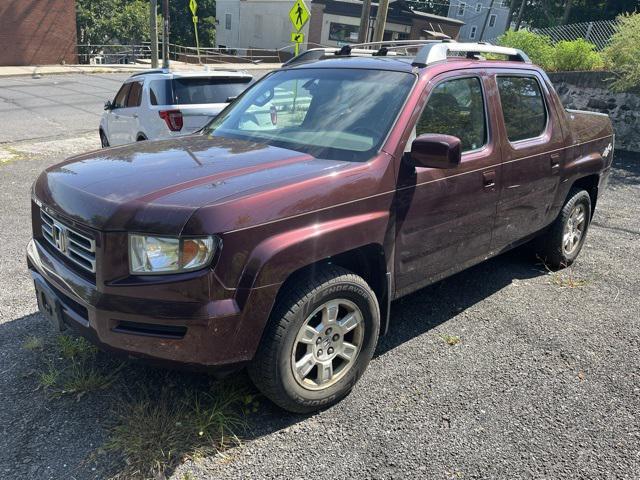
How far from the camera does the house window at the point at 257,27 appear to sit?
144 ft

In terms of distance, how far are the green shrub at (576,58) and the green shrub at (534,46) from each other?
0.25 m

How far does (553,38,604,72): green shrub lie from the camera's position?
40.2ft

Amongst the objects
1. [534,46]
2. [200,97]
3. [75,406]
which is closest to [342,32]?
[534,46]

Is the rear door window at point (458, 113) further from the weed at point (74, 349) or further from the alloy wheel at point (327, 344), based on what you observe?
the weed at point (74, 349)

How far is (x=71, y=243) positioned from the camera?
2.76m

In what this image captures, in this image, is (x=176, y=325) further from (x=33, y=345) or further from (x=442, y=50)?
(x=442, y=50)

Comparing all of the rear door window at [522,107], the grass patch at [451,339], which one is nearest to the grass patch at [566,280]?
the rear door window at [522,107]

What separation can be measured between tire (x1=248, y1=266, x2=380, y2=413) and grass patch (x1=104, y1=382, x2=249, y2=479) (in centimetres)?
30

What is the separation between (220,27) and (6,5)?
81.0 feet

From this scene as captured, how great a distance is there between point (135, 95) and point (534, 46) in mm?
10146

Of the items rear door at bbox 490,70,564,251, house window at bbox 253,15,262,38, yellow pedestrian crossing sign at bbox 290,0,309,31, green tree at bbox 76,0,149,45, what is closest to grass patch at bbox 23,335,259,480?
rear door at bbox 490,70,564,251

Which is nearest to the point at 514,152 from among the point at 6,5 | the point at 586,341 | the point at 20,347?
the point at 586,341

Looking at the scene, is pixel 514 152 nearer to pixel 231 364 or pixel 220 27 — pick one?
pixel 231 364

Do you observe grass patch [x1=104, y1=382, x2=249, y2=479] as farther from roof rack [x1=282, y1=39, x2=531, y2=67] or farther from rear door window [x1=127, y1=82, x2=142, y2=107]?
rear door window [x1=127, y1=82, x2=142, y2=107]
